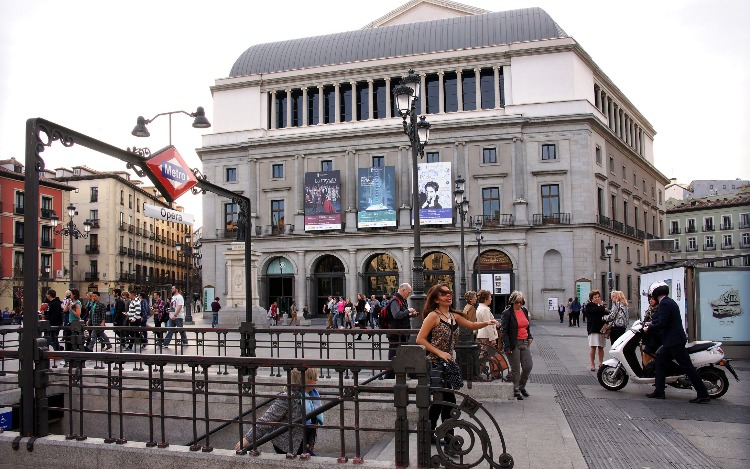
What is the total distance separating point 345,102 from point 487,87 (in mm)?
11953

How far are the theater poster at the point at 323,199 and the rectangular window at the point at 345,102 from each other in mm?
5465

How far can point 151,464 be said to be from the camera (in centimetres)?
670

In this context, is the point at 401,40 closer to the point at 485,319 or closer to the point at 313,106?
the point at 313,106

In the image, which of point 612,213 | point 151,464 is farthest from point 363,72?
point 151,464

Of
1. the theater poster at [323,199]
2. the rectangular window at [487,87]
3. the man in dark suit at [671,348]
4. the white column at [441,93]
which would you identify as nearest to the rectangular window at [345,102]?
the theater poster at [323,199]

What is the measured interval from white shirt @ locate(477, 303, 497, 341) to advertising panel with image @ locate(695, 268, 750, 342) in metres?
7.01

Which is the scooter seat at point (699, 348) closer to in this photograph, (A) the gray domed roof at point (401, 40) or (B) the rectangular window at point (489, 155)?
(B) the rectangular window at point (489, 155)

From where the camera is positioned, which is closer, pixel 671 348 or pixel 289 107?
pixel 671 348

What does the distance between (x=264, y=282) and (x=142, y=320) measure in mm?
33723

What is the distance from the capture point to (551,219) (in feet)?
159

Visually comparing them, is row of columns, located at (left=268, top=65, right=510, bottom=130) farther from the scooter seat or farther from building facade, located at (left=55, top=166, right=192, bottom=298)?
the scooter seat

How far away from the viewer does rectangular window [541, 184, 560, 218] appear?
4878cm

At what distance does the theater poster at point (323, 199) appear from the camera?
52.1m

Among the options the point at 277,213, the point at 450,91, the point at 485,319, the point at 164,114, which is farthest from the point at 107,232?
the point at 485,319
